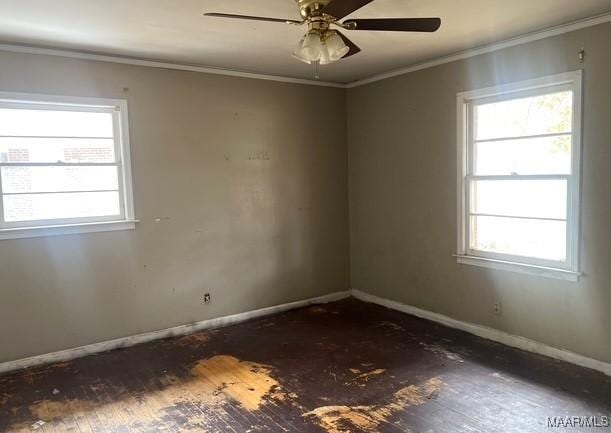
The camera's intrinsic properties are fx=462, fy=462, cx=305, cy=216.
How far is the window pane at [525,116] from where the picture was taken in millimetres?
3357

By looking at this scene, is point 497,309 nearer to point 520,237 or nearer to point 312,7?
point 520,237

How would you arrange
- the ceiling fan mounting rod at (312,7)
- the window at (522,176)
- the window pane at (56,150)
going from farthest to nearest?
1. the window pane at (56,150)
2. the window at (522,176)
3. the ceiling fan mounting rod at (312,7)

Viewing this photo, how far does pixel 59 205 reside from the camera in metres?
3.66

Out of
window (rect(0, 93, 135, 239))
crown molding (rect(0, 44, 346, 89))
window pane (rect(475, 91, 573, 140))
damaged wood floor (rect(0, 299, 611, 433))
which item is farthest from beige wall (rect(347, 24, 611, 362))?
window (rect(0, 93, 135, 239))

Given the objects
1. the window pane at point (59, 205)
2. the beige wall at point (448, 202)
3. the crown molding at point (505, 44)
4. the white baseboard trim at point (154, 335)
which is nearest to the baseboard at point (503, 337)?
the beige wall at point (448, 202)

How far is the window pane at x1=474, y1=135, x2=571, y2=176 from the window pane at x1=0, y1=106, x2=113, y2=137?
314cm

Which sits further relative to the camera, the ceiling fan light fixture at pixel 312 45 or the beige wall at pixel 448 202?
the beige wall at pixel 448 202

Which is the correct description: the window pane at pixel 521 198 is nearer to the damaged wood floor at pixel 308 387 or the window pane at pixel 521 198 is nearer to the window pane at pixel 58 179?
the damaged wood floor at pixel 308 387

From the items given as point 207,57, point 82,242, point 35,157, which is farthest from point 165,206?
point 207,57

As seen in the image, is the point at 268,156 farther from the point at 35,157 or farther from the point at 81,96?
the point at 35,157

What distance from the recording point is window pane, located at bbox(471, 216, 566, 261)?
3.46m

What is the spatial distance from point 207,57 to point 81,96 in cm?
105

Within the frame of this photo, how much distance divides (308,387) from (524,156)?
2.40m

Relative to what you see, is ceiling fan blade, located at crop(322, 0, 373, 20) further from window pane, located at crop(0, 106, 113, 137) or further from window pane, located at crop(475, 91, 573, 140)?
window pane, located at crop(0, 106, 113, 137)
